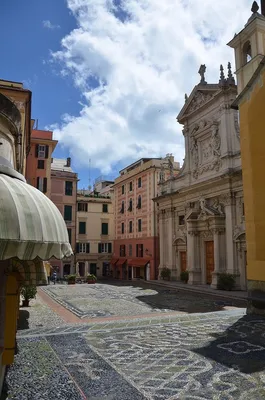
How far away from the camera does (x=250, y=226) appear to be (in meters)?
13.7

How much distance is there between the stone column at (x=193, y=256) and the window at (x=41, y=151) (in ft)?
50.3

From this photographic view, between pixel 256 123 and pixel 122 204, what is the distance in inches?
1267

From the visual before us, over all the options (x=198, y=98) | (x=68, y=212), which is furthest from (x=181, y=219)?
(x=68, y=212)

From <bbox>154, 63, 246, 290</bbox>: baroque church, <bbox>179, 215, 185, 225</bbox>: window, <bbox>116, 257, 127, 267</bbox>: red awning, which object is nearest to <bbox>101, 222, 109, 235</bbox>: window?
<bbox>116, 257, 127, 267</bbox>: red awning

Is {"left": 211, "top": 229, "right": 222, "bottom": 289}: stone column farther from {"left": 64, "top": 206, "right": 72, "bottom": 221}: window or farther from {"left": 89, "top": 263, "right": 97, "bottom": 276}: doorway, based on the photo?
{"left": 89, "top": 263, "right": 97, "bottom": 276}: doorway

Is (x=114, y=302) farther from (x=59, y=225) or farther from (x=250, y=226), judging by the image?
(x=59, y=225)

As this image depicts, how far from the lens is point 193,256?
27.6 metres

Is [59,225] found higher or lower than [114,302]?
higher

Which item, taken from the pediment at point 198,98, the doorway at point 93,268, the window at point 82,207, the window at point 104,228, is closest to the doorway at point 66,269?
the doorway at point 93,268

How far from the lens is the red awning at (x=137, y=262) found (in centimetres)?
3800

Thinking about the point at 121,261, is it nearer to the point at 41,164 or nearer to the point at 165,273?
the point at 165,273

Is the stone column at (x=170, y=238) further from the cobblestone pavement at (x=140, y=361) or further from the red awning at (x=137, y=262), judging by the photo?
the cobblestone pavement at (x=140, y=361)

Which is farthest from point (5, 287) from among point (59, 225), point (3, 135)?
point (3, 135)

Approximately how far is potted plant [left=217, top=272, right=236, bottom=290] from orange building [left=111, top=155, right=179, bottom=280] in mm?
13854
